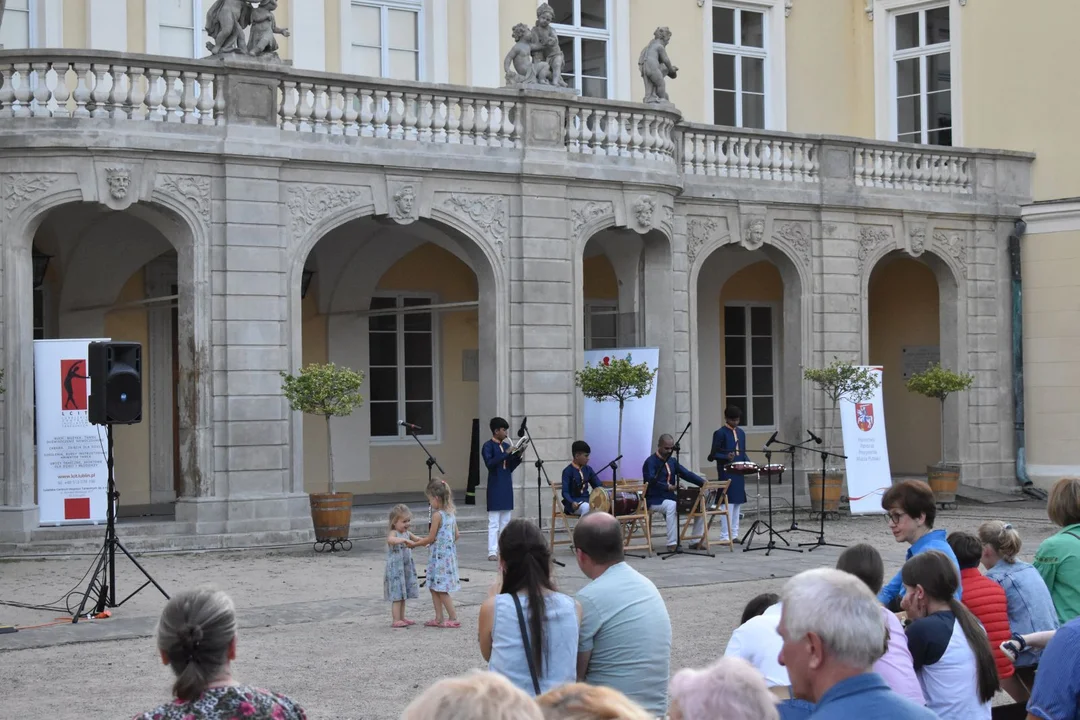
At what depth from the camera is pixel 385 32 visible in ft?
65.8

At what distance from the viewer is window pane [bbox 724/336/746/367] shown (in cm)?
2384

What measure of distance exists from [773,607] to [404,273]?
53.2 feet

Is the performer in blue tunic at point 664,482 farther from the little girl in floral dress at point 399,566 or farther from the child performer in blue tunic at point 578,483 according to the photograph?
the little girl in floral dress at point 399,566

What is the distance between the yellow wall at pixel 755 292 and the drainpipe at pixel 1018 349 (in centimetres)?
361

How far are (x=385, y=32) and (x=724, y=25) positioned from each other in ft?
19.4

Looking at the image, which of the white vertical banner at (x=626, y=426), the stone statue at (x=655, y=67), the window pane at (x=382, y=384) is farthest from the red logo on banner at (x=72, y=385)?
the stone statue at (x=655, y=67)

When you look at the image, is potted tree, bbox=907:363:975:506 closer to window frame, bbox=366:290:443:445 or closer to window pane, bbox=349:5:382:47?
window frame, bbox=366:290:443:445

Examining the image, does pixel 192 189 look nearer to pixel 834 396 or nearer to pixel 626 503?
pixel 626 503

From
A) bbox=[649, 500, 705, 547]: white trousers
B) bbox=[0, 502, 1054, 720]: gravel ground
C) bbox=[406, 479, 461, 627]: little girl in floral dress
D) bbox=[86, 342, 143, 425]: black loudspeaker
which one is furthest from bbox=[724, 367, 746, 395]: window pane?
bbox=[86, 342, 143, 425]: black loudspeaker

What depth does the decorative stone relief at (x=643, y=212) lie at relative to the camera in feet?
59.1

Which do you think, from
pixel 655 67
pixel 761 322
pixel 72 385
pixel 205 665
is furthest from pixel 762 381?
pixel 205 665

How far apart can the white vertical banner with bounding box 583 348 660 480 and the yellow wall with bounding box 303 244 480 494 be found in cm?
361

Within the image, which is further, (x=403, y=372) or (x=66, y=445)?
(x=403, y=372)

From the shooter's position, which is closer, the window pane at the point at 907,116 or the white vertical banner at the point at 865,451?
the white vertical banner at the point at 865,451
